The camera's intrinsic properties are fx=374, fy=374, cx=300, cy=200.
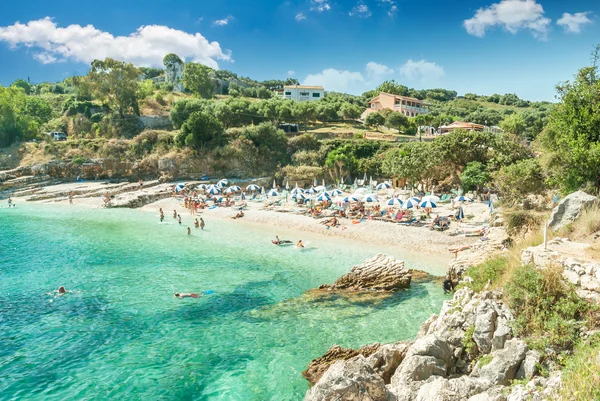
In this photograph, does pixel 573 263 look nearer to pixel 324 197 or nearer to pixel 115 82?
pixel 324 197

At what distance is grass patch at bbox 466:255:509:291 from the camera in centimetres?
1051

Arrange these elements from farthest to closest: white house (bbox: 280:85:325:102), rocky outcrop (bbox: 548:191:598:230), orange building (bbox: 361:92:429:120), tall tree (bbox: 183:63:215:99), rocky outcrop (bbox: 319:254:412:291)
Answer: white house (bbox: 280:85:325:102) < orange building (bbox: 361:92:429:120) < tall tree (bbox: 183:63:215:99) < rocky outcrop (bbox: 319:254:412:291) < rocky outcrop (bbox: 548:191:598:230)

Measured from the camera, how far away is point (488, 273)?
35.3 ft

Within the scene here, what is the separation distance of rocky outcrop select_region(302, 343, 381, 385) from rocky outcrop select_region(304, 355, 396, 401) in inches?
A: 129

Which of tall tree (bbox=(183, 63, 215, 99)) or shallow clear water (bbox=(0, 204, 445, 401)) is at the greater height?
tall tree (bbox=(183, 63, 215, 99))

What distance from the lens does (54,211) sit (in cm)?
3931

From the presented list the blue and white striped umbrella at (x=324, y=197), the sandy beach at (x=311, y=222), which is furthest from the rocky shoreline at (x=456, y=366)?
the blue and white striped umbrella at (x=324, y=197)

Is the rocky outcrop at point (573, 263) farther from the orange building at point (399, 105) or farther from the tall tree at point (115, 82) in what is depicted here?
the orange building at point (399, 105)

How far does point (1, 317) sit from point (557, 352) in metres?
19.1

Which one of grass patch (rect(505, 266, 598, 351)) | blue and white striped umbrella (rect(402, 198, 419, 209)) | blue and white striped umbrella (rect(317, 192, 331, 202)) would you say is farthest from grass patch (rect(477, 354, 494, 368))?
blue and white striped umbrella (rect(317, 192, 331, 202))

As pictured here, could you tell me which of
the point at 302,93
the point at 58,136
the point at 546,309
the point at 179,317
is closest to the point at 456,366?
the point at 546,309

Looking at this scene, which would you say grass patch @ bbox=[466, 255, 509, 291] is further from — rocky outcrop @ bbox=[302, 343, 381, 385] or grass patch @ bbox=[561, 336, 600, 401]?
rocky outcrop @ bbox=[302, 343, 381, 385]

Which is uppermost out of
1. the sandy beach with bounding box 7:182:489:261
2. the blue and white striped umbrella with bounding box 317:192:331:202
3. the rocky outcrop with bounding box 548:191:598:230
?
the rocky outcrop with bounding box 548:191:598:230

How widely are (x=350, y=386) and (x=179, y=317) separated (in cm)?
988
